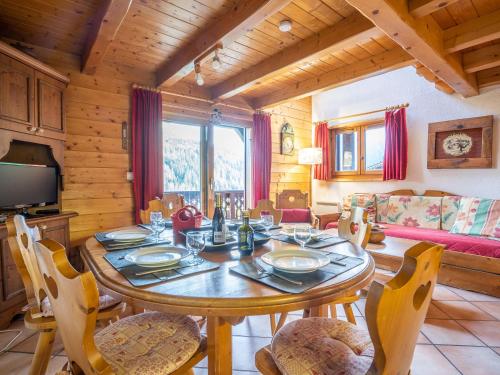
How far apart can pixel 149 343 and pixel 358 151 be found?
14.8 feet

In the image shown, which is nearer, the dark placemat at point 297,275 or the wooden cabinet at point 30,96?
the dark placemat at point 297,275

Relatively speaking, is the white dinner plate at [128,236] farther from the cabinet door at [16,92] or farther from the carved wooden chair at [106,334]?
the cabinet door at [16,92]

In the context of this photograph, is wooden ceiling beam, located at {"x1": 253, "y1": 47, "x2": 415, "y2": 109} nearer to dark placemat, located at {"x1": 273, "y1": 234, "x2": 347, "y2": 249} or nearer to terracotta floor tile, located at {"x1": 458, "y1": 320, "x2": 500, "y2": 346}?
dark placemat, located at {"x1": 273, "y1": 234, "x2": 347, "y2": 249}

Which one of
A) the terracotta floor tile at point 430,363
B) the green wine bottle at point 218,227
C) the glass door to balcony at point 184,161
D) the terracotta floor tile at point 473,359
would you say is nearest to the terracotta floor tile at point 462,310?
the terracotta floor tile at point 473,359

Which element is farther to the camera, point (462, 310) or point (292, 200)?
point (292, 200)

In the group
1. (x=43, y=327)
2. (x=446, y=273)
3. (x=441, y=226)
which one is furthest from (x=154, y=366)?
(x=441, y=226)

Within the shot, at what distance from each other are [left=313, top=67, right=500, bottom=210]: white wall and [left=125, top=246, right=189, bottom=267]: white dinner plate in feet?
12.9

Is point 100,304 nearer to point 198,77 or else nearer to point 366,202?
point 198,77

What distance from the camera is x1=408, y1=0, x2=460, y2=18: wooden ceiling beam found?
1.86 meters

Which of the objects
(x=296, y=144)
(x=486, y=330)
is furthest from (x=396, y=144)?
(x=486, y=330)

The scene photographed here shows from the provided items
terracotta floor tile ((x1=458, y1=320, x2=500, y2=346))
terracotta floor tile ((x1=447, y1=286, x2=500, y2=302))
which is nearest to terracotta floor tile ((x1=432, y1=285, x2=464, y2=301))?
terracotta floor tile ((x1=447, y1=286, x2=500, y2=302))

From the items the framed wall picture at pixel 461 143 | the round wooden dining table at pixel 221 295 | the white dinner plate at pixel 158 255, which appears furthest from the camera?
the framed wall picture at pixel 461 143

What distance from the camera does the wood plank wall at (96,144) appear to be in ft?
9.65

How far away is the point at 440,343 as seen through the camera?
1.89m
